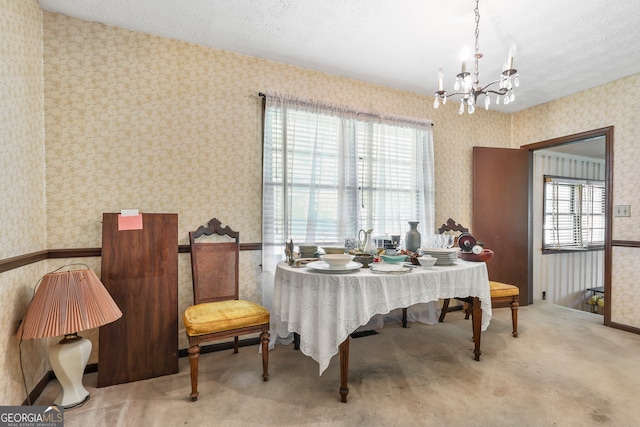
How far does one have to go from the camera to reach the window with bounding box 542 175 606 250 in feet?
16.2

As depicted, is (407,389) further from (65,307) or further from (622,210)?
(622,210)

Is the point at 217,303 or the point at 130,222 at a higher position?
the point at 130,222

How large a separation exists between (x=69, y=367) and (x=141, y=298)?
0.54m

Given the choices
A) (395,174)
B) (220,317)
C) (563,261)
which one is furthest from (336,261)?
(563,261)

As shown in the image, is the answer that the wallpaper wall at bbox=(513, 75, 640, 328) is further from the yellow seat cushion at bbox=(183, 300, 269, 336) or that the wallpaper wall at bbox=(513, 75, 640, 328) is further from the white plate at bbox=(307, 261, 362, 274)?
the yellow seat cushion at bbox=(183, 300, 269, 336)

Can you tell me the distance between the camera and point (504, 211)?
4047 mm

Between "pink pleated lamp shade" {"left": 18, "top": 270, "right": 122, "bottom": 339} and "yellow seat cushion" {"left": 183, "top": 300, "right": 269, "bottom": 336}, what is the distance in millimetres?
478

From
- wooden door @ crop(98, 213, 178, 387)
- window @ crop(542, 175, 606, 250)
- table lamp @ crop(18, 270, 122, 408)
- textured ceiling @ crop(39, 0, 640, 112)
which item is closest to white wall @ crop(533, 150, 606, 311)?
window @ crop(542, 175, 606, 250)

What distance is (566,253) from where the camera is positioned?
5.04 meters

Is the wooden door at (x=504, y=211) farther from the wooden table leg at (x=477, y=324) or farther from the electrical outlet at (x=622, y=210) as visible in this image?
the wooden table leg at (x=477, y=324)

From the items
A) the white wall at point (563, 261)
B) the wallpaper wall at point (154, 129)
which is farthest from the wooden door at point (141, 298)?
the white wall at point (563, 261)

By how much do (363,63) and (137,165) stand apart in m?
2.27

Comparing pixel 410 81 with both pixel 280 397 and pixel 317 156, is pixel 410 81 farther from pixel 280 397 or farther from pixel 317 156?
pixel 280 397

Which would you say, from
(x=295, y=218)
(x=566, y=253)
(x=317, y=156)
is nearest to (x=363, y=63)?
(x=317, y=156)
